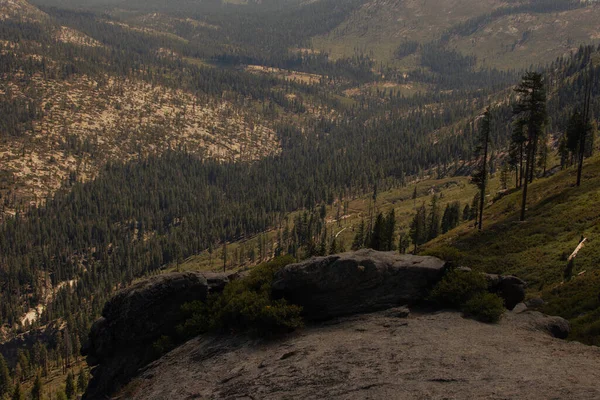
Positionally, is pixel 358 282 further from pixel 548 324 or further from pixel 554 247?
pixel 554 247

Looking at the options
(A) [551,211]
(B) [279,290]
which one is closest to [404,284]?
(B) [279,290]

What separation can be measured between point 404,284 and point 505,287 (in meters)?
9.49

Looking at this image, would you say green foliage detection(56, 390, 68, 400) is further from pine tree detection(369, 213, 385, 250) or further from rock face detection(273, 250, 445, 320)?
rock face detection(273, 250, 445, 320)

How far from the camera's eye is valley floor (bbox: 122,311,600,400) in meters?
30.3

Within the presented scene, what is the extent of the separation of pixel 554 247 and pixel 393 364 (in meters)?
39.7

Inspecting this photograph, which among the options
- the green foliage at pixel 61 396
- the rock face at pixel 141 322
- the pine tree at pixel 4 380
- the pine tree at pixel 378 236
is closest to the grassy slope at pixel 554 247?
the pine tree at pixel 378 236

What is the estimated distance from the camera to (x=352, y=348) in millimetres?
39906

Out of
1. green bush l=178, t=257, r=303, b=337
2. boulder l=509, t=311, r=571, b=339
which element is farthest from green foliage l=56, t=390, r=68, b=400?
boulder l=509, t=311, r=571, b=339

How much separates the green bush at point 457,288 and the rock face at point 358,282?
1429 millimetres

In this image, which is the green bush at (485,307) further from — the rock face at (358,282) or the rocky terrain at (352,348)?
the rock face at (358,282)

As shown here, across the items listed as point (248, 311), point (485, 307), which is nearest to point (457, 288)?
point (485, 307)

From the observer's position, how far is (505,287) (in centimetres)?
4656

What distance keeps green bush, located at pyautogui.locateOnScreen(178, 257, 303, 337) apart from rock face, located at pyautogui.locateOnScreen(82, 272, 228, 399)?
229cm

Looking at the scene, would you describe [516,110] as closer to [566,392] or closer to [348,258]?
[348,258]
